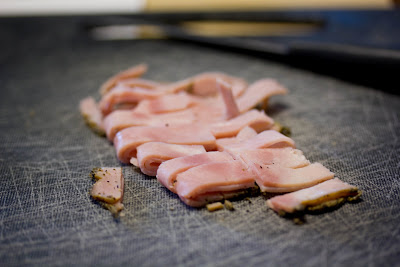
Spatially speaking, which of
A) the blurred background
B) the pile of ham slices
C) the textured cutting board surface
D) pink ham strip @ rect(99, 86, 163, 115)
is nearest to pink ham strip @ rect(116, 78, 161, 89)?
the pile of ham slices

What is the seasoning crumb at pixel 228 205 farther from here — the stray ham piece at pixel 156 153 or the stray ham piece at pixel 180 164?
the stray ham piece at pixel 156 153

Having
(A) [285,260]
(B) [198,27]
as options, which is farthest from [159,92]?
(B) [198,27]

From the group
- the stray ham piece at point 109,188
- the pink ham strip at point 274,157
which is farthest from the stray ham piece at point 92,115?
the pink ham strip at point 274,157

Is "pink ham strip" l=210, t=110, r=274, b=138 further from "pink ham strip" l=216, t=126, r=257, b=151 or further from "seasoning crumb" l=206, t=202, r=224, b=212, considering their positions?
"seasoning crumb" l=206, t=202, r=224, b=212

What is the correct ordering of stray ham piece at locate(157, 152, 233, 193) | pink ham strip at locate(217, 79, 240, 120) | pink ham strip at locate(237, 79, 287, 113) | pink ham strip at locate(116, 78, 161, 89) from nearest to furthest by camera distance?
stray ham piece at locate(157, 152, 233, 193) → pink ham strip at locate(217, 79, 240, 120) → pink ham strip at locate(237, 79, 287, 113) → pink ham strip at locate(116, 78, 161, 89)

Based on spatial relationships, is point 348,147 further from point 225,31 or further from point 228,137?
point 225,31

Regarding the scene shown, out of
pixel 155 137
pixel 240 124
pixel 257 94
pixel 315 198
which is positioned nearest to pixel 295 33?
pixel 257 94

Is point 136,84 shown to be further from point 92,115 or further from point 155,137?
point 155,137

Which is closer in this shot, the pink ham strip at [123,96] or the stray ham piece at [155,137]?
the stray ham piece at [155,137]
